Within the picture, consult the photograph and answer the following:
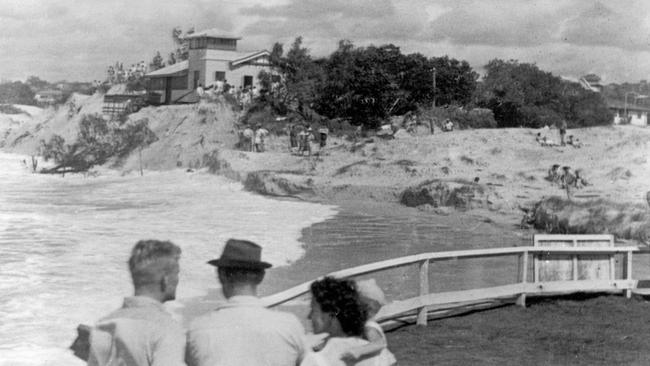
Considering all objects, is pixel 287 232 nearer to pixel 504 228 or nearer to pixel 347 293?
pixel 504 228

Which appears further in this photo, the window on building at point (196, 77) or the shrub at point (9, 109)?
the shrub at point (9, 109)

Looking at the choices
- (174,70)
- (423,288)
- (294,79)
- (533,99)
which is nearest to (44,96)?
(174,70)

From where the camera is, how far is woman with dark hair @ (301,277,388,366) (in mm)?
3262

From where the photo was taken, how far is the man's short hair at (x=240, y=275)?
123 inches

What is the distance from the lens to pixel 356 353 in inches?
133

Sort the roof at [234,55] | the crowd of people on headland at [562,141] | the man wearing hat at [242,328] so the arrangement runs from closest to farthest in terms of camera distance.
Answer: the man wearing hat at [242,328], the crowd of people on headland at [562,141], the roof at [234,55]

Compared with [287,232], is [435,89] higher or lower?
higher

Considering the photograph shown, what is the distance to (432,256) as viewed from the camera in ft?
25.1

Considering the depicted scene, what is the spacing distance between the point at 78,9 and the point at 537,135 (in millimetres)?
18603

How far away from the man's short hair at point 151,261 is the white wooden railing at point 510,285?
14.4 feet

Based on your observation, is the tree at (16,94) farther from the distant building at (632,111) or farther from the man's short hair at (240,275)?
the man's short hair at (240,275)

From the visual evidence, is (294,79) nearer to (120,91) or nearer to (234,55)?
(234,55)

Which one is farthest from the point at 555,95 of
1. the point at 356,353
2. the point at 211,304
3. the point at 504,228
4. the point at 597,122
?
the point at 356,353

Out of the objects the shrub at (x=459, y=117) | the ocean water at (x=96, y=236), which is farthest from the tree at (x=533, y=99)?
A: the ocean water at (x=96, y=236)
